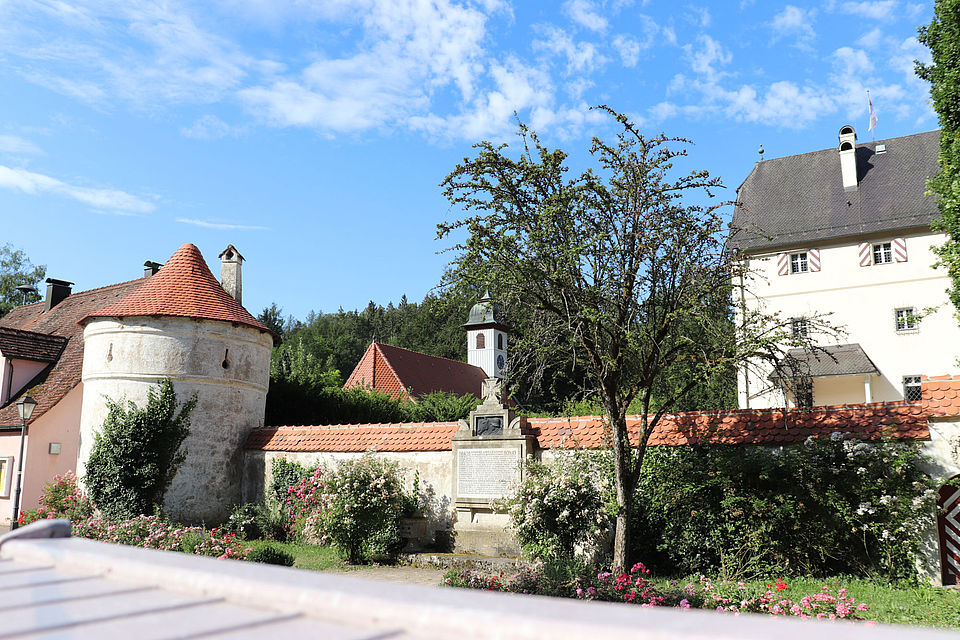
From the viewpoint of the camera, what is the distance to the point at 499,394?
1486 centimetres

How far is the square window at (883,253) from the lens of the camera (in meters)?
28.9

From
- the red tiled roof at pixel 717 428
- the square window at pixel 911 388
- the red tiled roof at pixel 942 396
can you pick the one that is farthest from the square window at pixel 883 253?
the red tiled roof at pixel 717 428

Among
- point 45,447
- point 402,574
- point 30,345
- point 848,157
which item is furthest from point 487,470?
point 848,157

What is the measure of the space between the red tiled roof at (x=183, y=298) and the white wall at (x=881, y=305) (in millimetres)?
19054

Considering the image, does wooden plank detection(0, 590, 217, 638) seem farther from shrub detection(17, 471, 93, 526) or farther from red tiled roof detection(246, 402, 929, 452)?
shrub detection(17, 471, 93, 526)

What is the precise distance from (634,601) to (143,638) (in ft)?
28.4

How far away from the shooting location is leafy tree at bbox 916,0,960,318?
14062 mm

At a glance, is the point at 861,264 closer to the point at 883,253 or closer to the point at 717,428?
the point at 883,253

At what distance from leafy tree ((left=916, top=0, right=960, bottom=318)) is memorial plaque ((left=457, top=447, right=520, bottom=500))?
965cm

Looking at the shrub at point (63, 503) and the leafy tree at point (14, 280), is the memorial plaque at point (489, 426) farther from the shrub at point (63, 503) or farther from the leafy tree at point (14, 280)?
the leafy tree at point (14, 280)

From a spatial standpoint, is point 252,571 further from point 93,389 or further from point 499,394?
point 93,389

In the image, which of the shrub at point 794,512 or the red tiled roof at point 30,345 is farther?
the red tiled roof at point 30,345

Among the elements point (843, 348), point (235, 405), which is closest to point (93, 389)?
point (235, 405)

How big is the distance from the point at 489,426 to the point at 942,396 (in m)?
8.38
